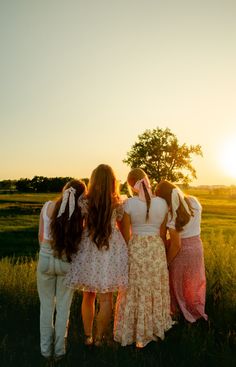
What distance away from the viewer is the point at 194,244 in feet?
23.6

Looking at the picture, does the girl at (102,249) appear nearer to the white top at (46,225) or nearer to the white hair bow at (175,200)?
the white top at (46,225)

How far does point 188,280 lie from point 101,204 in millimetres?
2063

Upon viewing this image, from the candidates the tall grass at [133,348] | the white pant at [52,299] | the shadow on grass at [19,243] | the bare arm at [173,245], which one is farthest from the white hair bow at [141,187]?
the shadow on grass at [19,243]

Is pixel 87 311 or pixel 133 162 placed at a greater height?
pixel 133 162

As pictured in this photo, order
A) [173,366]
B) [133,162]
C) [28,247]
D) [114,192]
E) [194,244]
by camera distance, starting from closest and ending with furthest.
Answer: [173,366] → [114,192] → [194,244] → [28,247] → [133,162]

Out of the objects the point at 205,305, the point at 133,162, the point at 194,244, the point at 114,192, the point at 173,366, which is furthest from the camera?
the point at 133,162

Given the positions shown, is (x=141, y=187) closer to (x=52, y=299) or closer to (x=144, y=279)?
(x=144, y=279)

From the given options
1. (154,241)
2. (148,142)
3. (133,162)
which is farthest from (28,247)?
(148,142)

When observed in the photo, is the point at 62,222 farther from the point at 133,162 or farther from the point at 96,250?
the point at 133,162

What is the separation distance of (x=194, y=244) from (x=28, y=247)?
14.9 metres

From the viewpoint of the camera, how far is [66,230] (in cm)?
606

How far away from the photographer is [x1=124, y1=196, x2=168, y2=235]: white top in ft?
21.2

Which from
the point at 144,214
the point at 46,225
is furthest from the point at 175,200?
the point at 46,225

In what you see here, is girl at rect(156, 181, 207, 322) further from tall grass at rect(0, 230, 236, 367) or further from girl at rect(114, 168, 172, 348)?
girl at rect(114, 168, 172, 348)
